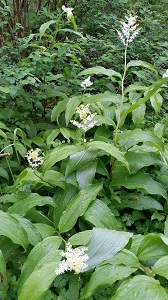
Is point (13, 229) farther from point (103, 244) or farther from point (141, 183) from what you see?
point (141, 183)

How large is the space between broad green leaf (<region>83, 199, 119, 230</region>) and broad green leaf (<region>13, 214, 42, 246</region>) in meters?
0.26

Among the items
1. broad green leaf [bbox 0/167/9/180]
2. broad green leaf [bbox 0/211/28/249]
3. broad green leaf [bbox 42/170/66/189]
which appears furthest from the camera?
broad green leaf [bbox 0/167/9/180]

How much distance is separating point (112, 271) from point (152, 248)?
24 centimetres

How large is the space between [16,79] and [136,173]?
1.16 meters

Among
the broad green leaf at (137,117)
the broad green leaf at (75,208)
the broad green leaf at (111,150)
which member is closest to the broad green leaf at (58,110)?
the broad green leaf at (137,117)

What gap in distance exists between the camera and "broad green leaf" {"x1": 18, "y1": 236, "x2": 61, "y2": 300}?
50.0 inches

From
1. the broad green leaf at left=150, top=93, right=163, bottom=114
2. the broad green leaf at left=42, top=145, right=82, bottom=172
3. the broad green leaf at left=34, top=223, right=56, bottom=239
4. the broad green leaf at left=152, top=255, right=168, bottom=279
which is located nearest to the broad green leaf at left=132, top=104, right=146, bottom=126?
the broad green leaf at left=150, top=93, right=163, bottom=114

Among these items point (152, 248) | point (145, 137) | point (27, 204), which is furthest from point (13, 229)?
point (145, 137)

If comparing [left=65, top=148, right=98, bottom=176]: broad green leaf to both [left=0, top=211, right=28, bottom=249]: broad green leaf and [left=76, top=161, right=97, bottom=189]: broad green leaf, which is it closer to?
[left=76, top=161, right=97, bottom=189]: broad green leaf

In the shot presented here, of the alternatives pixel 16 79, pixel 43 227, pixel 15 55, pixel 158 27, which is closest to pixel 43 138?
pixel 16 79

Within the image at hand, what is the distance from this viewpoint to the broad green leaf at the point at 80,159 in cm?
196

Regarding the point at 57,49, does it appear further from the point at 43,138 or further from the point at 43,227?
the point at 43,227

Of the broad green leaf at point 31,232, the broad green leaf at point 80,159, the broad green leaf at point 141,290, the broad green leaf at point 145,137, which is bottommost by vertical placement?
the broad green leaf at point 31,232

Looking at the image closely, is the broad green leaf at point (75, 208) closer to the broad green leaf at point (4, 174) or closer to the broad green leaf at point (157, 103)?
the broad green leaf at point (4, 174)
